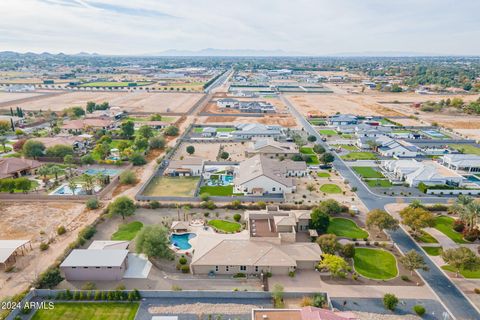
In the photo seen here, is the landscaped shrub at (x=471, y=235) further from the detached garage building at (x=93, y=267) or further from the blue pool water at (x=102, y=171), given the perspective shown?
the blue pool water at (x=102, y=171)

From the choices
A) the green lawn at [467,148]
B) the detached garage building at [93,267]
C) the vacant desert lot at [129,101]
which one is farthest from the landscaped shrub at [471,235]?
the vacant desert lot at [129,101]

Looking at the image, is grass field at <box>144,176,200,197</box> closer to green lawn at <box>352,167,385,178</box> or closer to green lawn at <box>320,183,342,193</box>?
green lawn at <box>320,183,342,193</box>

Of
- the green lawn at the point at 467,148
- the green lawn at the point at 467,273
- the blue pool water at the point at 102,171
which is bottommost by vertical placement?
the green lawn at the point at 467,273

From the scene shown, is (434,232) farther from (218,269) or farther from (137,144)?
(137,144)

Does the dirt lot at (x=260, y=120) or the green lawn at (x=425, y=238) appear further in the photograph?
the dirt lot at (x=260, y=120)

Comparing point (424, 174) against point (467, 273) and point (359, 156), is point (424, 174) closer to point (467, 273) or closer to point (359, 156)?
point (359, 156)

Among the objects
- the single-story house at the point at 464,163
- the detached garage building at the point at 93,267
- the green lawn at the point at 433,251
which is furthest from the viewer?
the single-story house at the point at 464,163
